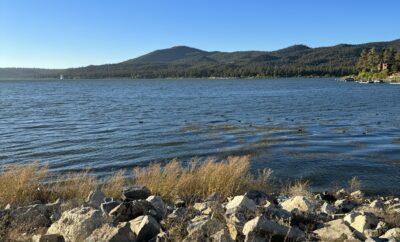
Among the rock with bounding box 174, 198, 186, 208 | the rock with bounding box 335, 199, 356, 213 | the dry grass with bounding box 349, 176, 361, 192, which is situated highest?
the rock with bounding box 174, 198, 186, 208

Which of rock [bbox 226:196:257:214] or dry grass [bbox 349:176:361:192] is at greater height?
rock [bbox 226:196:257:214]

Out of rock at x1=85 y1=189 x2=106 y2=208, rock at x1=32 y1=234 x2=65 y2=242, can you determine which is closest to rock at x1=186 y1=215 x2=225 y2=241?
rock at x1=32 y1=234 x2=65 y2=242

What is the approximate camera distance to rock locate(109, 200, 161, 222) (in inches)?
400

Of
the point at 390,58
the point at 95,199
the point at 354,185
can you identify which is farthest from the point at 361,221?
the point at 390,58

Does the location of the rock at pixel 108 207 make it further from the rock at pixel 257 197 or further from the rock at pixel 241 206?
the rock at pixel 257 197

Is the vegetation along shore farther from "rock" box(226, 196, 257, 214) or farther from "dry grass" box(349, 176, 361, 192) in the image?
"dry grass" box(349, 176, 361, 192)

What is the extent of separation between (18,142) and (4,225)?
79.3 ft

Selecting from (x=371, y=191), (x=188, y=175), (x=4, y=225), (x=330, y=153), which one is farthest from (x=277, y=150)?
(x=4, y=225)

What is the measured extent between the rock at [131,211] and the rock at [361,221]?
4.21 meters

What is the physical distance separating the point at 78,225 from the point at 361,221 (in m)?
5.85

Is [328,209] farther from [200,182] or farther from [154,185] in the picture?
[154,185]

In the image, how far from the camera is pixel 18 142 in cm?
3234

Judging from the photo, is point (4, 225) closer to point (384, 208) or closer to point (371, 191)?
point (384, 208)

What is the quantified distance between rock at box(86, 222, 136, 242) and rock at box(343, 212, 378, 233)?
4.76 m
